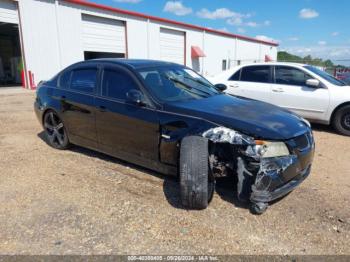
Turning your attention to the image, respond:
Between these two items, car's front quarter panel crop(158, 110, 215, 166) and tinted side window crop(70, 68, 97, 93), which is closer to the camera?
car's front quarter panel crop(158, 110, 215, 166)

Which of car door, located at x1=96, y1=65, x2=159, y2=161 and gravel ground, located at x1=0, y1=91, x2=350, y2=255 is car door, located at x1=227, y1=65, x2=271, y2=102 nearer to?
gravel ground, located at x1=0, y1=91, x2=350, y2=255

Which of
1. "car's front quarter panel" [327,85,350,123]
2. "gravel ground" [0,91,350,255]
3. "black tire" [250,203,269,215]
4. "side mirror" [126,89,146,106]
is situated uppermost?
"side mirror" [126,89,146,106]

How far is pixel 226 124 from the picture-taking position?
3172mm

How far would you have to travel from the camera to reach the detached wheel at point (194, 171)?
10.1 ft

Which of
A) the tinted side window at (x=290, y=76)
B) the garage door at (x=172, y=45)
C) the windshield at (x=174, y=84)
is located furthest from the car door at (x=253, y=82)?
the garage door at (x=172, y=45)

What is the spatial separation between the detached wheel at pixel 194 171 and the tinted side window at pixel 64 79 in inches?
108

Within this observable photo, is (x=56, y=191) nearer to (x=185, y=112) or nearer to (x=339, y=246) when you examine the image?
(x=185, y=112)

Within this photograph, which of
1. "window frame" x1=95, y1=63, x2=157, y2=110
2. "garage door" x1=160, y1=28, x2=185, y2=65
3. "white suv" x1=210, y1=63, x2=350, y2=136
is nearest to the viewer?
"window frame" x1=95, y1=63, x2=157, y2=110

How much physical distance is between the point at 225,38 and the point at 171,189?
2985 centimetres

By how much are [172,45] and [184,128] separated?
21896 millimetres

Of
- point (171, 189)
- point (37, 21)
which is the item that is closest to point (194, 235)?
point (171, 189)

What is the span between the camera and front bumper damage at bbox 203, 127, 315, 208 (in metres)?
2.99

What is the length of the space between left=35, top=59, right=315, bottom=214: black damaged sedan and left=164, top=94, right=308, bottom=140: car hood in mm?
11

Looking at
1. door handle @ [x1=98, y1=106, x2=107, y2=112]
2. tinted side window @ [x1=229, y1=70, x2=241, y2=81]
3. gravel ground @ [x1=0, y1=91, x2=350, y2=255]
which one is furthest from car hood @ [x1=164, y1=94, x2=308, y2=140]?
tinted side window @ [x1=229, y1=70, x2=241, y2=81]
